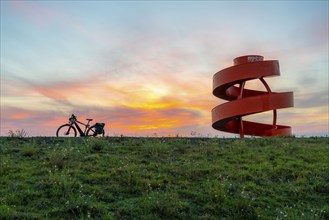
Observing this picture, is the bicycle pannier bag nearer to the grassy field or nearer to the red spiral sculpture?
the grassy field

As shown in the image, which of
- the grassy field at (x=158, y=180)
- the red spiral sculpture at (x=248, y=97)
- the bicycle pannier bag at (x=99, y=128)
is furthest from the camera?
the red spiral sculpture at (x=248, y=97)

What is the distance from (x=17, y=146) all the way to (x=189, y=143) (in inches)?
232

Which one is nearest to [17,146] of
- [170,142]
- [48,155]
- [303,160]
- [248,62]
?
[48,155]

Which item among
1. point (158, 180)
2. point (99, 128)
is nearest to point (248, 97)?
point (99, 128)

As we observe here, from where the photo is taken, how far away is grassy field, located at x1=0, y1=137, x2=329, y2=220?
8852 millimetres

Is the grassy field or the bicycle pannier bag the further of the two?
the bicycle pannier bag

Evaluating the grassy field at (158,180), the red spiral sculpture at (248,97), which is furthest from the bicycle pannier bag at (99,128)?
the red spiral sculpture at (248,97)

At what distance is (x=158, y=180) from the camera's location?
34.7ft

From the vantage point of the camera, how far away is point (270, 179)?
11.6 m

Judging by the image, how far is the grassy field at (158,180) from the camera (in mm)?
8852

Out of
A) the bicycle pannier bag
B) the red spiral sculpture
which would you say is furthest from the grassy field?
the red spiral sculpture

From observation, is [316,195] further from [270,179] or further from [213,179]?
[213,179]

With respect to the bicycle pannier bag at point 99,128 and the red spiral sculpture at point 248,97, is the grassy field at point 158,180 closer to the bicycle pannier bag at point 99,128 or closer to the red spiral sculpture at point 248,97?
the bicycle pannier bag at point 99,128

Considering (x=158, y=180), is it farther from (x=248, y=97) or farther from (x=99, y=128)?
(x=248, y=97)
